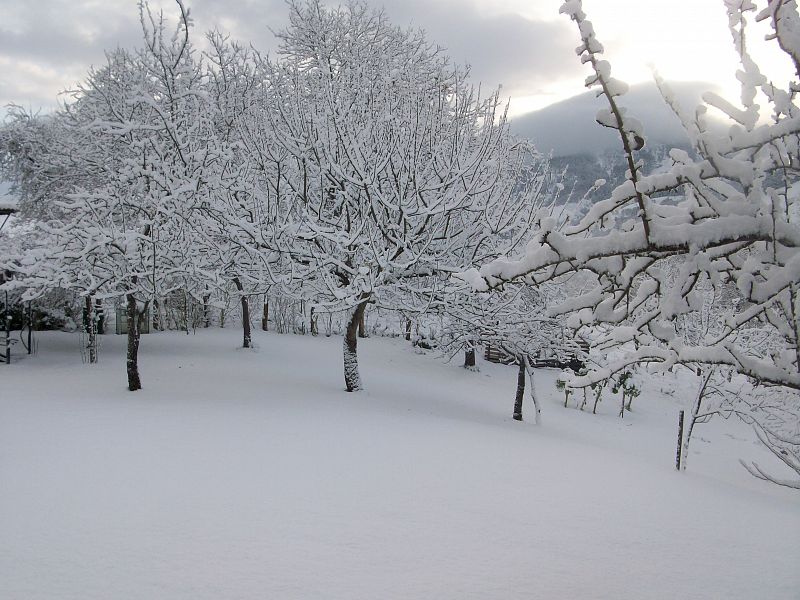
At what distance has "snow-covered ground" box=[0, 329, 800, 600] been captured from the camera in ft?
10.7

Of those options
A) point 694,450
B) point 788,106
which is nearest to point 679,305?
point 788,106

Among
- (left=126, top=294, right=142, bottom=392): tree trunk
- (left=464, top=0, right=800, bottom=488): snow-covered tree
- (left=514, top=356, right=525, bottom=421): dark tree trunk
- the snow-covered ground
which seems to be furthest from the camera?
(left=514, top=356, right=525, bottom=421): dark tree trunk

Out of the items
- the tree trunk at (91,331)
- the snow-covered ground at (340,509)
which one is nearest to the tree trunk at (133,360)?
the snow-covered ground at (340,509)

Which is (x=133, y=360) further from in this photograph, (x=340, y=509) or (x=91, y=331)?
(x=340, y=509)

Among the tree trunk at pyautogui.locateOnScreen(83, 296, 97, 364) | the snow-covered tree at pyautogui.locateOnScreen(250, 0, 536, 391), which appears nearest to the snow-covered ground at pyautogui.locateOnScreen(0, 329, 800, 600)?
the snow-covered tree at pyautogui.locateOnScreen(250, 0, 536, 391)

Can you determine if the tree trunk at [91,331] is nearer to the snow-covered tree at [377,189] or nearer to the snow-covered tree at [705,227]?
the snow-covered tree at [377,189]

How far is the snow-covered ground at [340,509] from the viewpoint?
325 cm

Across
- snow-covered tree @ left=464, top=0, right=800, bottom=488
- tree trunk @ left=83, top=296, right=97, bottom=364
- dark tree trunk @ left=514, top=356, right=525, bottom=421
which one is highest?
snow-covered tree @ left=464, top=0, right=800, bottom=488

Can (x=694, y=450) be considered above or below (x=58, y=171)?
below

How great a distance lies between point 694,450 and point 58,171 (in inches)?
773

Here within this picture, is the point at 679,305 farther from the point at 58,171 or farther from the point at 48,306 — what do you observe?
the point at 48,306

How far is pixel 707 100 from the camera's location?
271 cm

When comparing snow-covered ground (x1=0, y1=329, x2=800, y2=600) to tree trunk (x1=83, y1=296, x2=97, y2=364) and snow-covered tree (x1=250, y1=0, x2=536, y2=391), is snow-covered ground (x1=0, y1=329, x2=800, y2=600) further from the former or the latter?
tree trunk (x1=83, y1=296, x2=97, y2=364)

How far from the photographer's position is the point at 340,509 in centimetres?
443
